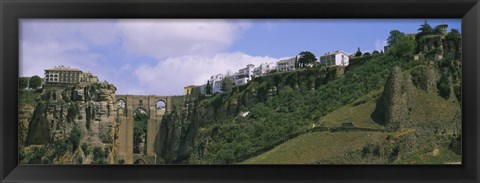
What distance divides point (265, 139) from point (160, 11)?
1475 centimetres

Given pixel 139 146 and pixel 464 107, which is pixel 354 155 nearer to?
pixel 139 146

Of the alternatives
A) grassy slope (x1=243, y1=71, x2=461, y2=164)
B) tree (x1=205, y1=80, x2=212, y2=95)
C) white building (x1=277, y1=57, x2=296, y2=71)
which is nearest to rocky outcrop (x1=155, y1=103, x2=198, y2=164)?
tree (x1=205, y1=80, x2=212, y2=95)

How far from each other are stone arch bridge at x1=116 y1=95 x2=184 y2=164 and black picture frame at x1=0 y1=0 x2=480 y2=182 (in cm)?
1381

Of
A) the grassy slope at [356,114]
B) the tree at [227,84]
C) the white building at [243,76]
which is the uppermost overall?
the white building at [243,76]

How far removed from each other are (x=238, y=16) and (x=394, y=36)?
16.2 meters

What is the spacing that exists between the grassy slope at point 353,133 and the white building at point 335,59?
4.02 feet

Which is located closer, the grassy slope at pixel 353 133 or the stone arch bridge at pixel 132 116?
the grassy slope at pixel 353 133

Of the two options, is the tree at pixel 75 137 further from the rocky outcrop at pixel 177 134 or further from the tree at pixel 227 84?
the tree at pixel 227 84

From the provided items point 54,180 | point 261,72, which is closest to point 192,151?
point 261,72

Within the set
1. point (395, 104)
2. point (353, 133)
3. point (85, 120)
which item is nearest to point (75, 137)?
point (85, 120)

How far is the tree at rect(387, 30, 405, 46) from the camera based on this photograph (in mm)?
16130

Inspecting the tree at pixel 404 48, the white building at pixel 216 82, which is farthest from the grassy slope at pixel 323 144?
the tree at pixel 404 48

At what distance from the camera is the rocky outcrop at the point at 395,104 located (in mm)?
15051

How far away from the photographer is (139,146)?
16234 millimetres
